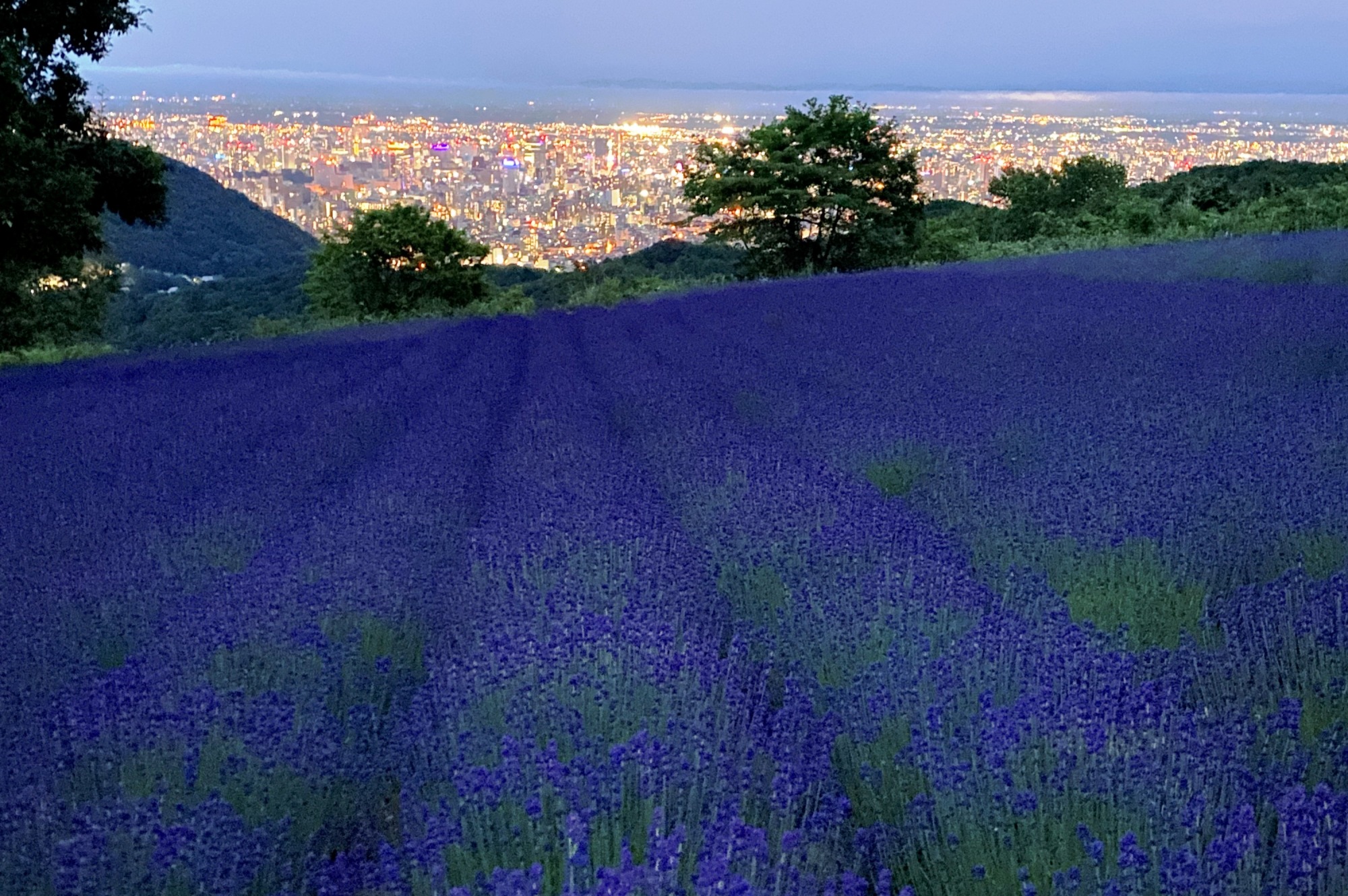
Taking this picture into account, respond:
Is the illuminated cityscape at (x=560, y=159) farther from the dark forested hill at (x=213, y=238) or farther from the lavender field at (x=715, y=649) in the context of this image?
the lavender field at (x=715, y=649)

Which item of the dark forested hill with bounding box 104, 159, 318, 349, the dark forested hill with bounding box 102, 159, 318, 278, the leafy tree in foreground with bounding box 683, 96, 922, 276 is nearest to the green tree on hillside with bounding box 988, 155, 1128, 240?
the leafy tree in foreground with bounding box 683, 96, 922, 276

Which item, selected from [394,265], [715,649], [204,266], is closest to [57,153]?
[715,649]

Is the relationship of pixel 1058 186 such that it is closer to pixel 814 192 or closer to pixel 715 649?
pixel 814 192

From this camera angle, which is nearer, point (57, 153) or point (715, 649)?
point (715, 649)

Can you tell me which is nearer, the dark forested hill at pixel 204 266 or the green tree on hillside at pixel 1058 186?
the dark forested hill at pixel 204 266

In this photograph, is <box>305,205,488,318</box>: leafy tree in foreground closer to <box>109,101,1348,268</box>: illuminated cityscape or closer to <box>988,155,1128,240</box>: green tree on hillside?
<box>109,101,1348,268</box>: illuminated cityscape

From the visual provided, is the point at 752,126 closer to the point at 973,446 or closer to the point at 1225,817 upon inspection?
the point at 973,446

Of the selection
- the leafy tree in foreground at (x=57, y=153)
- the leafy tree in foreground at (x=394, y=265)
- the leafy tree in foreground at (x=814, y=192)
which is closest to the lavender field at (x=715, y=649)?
the leafy tree in foreground at (x=57, y=153)
